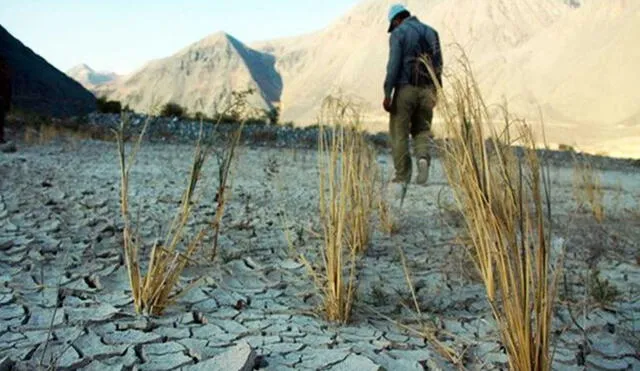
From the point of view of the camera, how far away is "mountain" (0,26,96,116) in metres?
14.8

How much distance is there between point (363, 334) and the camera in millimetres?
1718

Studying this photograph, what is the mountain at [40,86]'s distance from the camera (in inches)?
583

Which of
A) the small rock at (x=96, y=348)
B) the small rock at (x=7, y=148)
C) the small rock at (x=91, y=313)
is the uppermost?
the small rock at (x=7, y=148)

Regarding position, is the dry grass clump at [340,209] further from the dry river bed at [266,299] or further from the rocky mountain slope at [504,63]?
the rocky mountain slope at [504,63]

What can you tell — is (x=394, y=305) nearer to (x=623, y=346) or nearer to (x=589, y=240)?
(x=623, y=346)

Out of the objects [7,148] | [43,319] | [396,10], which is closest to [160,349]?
[43,319]

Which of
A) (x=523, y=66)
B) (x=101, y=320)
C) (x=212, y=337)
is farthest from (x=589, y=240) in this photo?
(x=523, y=66)

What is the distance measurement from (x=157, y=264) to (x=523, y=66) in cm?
5372

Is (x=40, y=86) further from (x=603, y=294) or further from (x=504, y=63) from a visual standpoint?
(x=504, y=63)

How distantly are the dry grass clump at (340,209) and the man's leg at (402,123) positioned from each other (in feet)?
7.58

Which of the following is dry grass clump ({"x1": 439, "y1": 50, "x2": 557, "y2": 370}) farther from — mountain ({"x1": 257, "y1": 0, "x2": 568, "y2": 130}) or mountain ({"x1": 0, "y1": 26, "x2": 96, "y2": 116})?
mountain ({"x1": 257, "y1": 0, "x2": 568, "y2": 130})

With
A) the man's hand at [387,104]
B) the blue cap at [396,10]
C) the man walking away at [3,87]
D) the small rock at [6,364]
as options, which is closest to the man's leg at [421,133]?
the man's hand at [387,104]

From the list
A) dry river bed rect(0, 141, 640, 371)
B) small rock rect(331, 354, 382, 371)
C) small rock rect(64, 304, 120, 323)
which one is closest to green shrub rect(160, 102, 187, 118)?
dry river bed rect(0, 141, 640, 371)

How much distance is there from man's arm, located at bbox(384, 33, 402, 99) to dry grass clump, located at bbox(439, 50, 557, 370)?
3.63 meters
